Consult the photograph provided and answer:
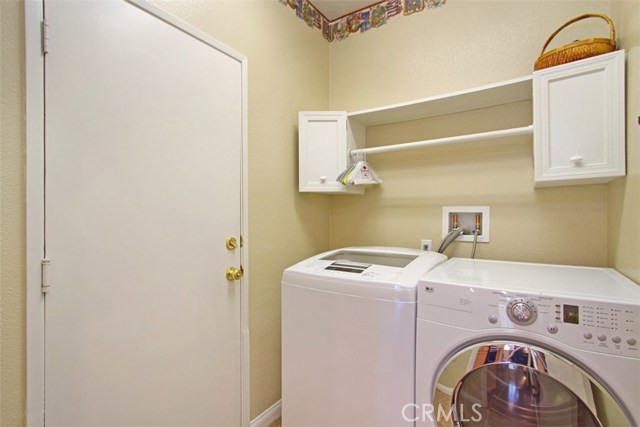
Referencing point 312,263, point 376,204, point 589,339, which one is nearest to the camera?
point 589,339

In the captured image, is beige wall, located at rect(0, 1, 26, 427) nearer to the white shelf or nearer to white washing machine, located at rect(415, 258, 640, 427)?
white washing machine, located at rect(415, 258, 640, 427)

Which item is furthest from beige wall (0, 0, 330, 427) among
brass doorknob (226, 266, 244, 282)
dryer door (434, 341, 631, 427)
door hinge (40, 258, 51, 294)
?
dryer door (434, 341, 631, 427)

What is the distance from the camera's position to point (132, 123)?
1.08m

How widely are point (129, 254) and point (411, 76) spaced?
74.1 inches

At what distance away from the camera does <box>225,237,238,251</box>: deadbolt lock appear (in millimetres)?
1430

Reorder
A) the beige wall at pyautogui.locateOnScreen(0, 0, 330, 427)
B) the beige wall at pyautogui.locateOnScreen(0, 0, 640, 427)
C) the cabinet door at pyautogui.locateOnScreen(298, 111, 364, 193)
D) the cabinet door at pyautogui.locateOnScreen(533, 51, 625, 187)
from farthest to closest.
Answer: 1. the cabinet door at pyautogui.locateOnScreen(298, 111, 364, 193)
2. the beige wall at pyautogui.locateOnScreen(0, 0, 330, 427)
3. the beige wall at pyautogui.locateOnScreen(0, 0, 640, 427)
4. the cabinet door at pyautogui.locateOnScreen(533, 51, 625, 187)

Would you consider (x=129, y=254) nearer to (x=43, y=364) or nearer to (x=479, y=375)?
(x=43, y=364)

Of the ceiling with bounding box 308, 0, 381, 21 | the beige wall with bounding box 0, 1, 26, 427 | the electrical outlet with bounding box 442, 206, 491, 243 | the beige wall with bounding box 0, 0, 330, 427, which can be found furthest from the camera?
the ceiling with bounding box 308, 0, 381, 21

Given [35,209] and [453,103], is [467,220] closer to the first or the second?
[453,103]

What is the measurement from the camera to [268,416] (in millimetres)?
1682

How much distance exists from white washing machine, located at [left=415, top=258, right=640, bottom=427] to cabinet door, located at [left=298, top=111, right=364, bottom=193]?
87 cm

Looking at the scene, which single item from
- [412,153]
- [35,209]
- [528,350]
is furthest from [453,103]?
[35,209]

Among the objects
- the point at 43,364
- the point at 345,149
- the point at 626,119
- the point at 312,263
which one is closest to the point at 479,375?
the point at 312,263

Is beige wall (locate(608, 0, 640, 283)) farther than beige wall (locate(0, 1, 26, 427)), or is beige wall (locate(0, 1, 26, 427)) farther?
beige wall (locate(608, 0, 640, 283))
